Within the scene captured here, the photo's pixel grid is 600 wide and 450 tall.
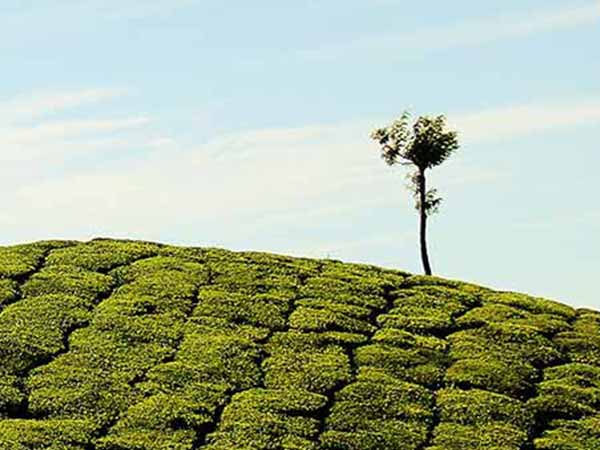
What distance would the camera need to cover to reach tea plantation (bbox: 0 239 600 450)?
3453cm

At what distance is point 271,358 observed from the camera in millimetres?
38344

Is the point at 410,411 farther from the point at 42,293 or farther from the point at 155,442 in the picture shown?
the point at 42,293

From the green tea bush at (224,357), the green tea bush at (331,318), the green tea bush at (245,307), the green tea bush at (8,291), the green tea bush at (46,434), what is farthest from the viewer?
the green tea bush at (8,291)

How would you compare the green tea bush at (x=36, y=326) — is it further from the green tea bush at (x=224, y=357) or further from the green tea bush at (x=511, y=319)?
the green tea bush at (x=511, y=319)

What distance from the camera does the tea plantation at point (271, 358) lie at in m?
34.5

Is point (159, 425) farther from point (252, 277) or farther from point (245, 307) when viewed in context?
point (252, 277)

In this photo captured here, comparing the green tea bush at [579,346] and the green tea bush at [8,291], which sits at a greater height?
the green tea bush at [8,291]

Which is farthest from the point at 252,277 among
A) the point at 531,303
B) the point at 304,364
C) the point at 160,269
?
the point at 531,303

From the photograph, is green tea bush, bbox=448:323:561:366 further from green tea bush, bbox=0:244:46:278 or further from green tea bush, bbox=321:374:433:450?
green tea bush, bbox=0:244:46:278

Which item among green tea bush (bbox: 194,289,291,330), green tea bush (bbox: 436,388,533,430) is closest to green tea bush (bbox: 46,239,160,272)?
green tea bush (bbox: 194,289,291,330)

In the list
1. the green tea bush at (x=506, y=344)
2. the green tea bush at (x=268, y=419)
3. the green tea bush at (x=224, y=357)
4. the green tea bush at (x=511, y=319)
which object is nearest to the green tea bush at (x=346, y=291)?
the green tea bush at (x=511, y=319)

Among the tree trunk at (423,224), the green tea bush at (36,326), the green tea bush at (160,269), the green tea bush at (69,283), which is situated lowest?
the green tea bush at (36,326)

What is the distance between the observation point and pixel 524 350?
41188mm

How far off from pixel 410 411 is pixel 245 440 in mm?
4583
